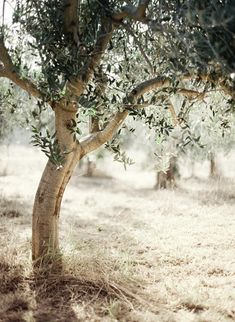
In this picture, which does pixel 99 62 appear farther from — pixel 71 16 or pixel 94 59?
pixel 71 16

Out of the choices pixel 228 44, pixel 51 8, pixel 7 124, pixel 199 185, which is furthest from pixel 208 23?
pixel 199 185

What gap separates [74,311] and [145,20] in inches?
146

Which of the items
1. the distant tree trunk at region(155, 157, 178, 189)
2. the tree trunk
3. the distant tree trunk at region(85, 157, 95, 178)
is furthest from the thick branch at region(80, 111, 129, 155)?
the distant tree trunk at region(85, 157, 95, 178)

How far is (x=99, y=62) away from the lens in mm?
5855

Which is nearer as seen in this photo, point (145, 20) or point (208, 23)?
point (208, 23)

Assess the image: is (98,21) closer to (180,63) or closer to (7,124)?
(180,63)

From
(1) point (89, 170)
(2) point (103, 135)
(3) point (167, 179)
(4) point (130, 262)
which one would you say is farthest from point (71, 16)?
(1) point (89, 170)

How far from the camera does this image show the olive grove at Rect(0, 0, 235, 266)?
4238 millimetres

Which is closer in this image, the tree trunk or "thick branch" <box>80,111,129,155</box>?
"thick branch" <box>80,111,129,155</box>

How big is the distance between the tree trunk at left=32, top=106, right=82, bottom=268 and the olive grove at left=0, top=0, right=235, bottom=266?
0.05 ft

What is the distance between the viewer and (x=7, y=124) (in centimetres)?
1484

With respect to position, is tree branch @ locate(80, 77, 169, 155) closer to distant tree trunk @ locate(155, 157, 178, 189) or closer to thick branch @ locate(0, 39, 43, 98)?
thick branch @ locate(0, 39, 43, 98)

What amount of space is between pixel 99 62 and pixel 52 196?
2.11 metres

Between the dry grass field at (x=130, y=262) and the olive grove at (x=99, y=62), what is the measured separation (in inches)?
25.4
